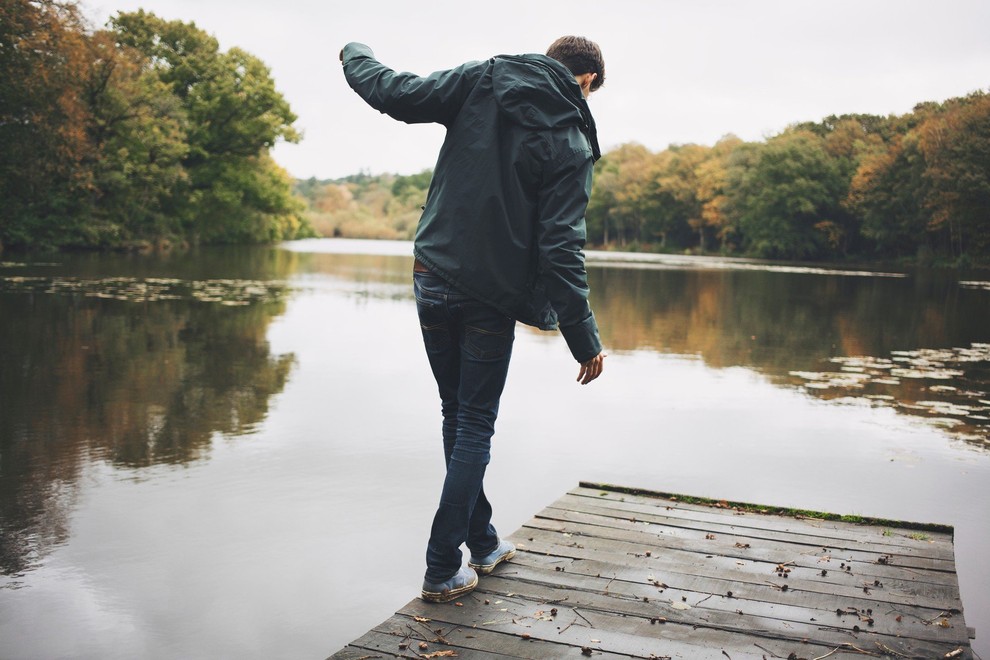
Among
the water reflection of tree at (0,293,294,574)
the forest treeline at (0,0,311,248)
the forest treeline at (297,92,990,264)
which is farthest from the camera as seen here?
the forest treeline at (297,92,990,264)

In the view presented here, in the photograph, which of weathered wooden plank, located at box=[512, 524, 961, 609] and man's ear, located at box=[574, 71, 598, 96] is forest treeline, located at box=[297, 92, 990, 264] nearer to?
weathered wooden plank, located at box=[512, 524, 961, 609]

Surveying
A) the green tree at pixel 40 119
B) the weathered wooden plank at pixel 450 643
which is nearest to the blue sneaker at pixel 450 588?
the weathered wooden plank at pixel 450 643

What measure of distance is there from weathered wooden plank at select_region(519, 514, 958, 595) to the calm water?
45 cm

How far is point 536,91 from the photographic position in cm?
282

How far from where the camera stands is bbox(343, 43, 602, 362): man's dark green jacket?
2836 mm

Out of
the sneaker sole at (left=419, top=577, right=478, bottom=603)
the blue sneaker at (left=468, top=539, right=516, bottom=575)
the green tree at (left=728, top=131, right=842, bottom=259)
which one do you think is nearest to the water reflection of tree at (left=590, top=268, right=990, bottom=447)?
the blue sneaker at (left=468, top=539, right=516, bottom=575)

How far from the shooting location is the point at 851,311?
687 inches

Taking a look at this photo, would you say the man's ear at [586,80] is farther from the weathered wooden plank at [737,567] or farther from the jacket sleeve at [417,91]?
the weathered wooden plank at [737,567]

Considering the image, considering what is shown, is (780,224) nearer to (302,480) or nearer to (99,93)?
(99,93)

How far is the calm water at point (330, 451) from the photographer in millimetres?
3457

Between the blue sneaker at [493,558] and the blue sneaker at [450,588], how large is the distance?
17 centimetres

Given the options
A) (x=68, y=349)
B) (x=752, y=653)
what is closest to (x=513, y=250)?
(x=752, y=653)

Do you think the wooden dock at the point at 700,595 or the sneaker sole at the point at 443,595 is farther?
the sneaker sole at the point at 443,595

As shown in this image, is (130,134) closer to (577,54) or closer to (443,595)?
(577,54)
